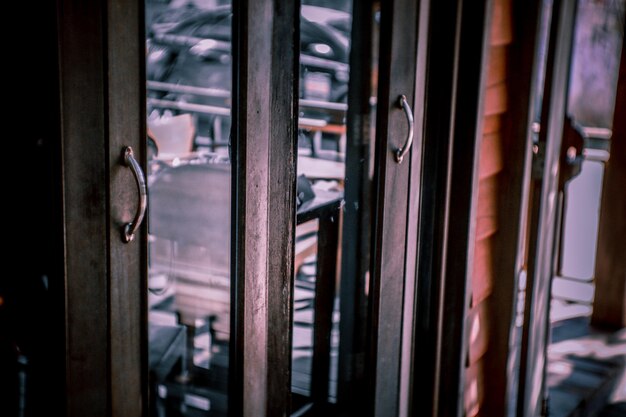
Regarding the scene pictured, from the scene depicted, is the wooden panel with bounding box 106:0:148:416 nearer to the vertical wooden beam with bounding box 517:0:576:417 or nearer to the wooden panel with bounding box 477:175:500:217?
the wooden panel with bounding box 477:175:500:217

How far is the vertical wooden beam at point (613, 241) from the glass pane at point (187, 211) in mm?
2363

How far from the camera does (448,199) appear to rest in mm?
1799

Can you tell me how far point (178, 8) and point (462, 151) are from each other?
1866 mm

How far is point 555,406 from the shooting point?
286 cm

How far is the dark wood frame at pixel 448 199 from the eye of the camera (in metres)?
1.73

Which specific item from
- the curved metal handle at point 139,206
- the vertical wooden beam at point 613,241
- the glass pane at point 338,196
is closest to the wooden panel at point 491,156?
the glass pane at point 338,196

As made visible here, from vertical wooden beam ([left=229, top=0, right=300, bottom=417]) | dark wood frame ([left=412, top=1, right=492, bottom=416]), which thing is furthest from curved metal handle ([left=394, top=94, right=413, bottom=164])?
vertical wooden beam ([left=229, top=0, right=300, bottom=417])

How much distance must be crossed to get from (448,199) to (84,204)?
3.62ft

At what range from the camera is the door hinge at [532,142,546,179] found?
210cm

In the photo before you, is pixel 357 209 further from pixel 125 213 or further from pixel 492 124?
pixel 125 213

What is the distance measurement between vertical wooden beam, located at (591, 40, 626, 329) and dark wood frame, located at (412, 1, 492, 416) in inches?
97.3

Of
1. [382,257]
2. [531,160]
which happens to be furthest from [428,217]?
[531,160]

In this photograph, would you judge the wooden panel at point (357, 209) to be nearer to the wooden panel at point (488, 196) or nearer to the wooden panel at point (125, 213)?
the wooden panel at point (488, 196)

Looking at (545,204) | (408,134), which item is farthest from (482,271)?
(408,134)
